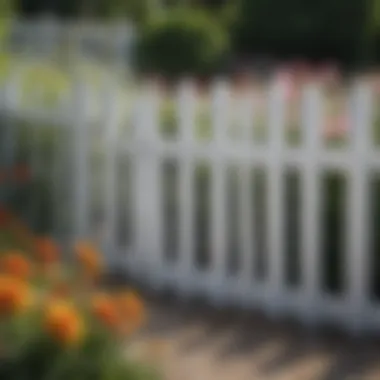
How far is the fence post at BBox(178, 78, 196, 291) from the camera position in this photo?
715cm

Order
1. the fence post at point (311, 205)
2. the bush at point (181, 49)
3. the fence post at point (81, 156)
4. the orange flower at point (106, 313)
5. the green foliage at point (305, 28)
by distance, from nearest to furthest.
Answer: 1. the orange flower at point (106, 313)
2. the fence post at point (311, 205)
3. the fence post at point (81, 156)
4. the bush at point (181, 49)
5. the green foliage at point (305, 28)

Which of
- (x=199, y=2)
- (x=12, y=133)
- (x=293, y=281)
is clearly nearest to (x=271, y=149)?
(x=293, y=281)

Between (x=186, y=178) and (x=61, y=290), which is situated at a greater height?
(x=61, y=290)

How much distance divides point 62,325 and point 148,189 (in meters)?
3.36

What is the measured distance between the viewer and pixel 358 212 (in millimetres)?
6402

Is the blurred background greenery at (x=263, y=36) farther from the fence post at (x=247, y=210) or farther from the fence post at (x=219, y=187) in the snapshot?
the fence post at (x=247, y=210)

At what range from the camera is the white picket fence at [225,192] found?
6438 mm

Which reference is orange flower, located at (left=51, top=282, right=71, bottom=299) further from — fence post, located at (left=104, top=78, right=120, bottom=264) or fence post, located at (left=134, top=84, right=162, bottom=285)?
fence post, located at (left=104, top=78, right=120, bottom=264)

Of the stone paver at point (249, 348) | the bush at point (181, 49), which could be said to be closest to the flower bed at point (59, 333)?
the stone paver at point (249, 348)

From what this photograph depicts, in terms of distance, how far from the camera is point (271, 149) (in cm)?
676

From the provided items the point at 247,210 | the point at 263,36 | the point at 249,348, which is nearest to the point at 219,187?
the point at 247,210

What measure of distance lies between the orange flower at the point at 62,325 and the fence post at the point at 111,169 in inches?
135

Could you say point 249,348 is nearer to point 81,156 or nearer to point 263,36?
point 81,156

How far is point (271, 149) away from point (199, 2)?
2036 cm
